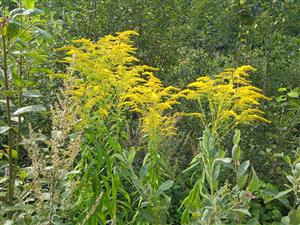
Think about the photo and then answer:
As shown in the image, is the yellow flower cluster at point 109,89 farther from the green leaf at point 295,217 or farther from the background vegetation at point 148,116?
the green leaf at point 295,217

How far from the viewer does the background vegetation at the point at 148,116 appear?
2.52 meters

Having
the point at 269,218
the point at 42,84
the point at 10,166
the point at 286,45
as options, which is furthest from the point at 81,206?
the point at 286,45

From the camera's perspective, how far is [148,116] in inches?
131

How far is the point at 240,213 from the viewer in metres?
2.40

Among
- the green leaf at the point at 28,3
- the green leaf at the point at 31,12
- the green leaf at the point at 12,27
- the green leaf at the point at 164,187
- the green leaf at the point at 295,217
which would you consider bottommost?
the green leaf at the point at 295,217

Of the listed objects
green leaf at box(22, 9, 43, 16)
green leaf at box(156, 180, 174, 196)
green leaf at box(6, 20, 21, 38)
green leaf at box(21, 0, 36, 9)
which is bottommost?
green leaf at box(156, 180, 174, 196)

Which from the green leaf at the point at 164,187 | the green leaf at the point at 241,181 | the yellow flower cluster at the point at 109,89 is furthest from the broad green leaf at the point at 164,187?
the yellow flower cluster at the point at 109,89

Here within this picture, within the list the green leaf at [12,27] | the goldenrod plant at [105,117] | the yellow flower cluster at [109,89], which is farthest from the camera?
the yellow flower cluster at [109,89]

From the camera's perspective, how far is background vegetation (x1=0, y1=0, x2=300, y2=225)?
2.52m

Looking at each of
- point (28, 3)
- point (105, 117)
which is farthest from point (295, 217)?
point (28, 3)

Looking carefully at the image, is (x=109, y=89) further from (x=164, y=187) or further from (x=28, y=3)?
(x=164, y=187)

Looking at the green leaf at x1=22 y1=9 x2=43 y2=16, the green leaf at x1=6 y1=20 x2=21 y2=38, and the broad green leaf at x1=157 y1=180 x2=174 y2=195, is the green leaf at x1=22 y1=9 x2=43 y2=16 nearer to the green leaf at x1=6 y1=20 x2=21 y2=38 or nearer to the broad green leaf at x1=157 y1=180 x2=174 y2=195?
the green leaf at x1=6 y1=20 x2=21 y2=38

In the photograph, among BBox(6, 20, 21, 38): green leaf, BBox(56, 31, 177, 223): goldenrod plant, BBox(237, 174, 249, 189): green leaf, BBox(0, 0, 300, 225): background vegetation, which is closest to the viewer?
BBox(237, 174, 249, 189): green leaf

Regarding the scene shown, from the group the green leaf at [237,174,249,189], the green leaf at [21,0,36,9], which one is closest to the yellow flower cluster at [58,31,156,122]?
the green leaf at [21,0,36,9]
